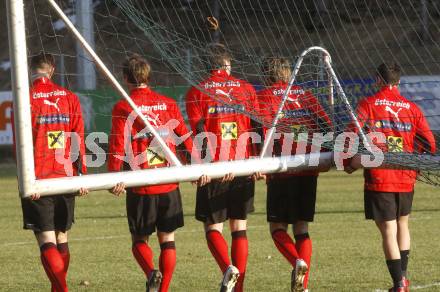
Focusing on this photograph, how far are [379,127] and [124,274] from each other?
9.44ft

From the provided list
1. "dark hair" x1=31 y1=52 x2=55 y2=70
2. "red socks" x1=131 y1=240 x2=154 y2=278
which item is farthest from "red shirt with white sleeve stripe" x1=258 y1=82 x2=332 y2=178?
"dark hair" x1=31 y1=52 x2=55 y2=70

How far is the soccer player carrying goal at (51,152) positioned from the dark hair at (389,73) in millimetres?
2377

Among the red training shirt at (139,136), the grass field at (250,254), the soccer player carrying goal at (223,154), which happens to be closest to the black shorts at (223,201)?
the soccer player carrying goal at (223,154)

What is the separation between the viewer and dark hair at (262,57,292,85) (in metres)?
8.55

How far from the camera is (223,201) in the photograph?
8.98m

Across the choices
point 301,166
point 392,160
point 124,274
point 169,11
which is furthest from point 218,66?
point 124,274

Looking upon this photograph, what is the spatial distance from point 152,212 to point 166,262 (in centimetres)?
41

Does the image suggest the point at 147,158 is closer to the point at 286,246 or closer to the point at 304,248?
the point at 286,246

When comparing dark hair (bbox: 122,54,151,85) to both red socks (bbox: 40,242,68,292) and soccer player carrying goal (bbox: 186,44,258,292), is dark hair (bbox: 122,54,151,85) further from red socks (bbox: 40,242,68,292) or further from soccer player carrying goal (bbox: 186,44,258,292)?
red socks (bbox: 40,242,68,292)

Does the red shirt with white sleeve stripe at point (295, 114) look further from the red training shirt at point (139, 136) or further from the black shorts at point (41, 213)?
the black shorts at point (41, 213)

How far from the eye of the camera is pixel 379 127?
28.1 ft

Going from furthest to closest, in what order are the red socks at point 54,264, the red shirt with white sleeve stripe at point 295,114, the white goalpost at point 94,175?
the red shirt with white sleeve stripe at point 295,114, the red socks at point 54,264, the white goalpost at point 94,175

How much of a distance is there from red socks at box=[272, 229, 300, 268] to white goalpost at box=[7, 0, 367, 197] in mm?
1047

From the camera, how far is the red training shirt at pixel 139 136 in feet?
27.4
